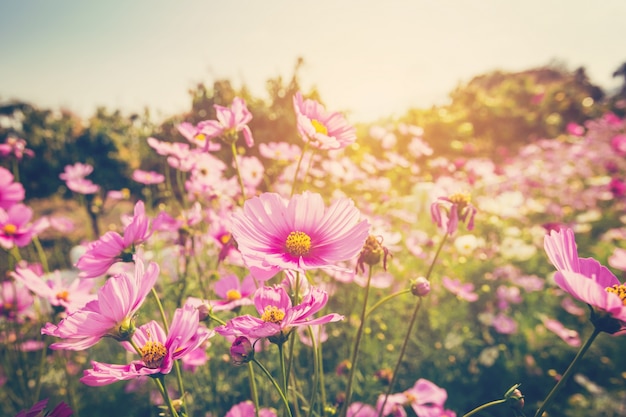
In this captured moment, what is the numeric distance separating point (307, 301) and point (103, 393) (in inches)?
63.0

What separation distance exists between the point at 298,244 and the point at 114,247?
0.31m

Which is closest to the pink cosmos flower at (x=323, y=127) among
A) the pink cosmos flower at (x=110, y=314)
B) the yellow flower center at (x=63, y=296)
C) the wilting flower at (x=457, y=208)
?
the wilting flower at (x=457, y=208)

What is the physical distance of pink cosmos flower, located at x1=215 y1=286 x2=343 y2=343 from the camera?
40 centimetres

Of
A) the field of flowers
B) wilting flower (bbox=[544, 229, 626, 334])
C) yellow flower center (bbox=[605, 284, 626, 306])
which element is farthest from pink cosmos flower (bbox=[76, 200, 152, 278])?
yellow flower center (bbox=[605, 284, 626, 306])

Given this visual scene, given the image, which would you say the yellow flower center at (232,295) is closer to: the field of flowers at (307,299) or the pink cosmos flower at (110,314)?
the field of flowers at (307,299)

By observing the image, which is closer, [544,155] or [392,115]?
[544,155]

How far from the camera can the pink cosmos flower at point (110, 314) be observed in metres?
0.44

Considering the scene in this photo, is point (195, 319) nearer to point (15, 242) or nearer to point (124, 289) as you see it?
point (124, 289)

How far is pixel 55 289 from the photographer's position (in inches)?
36.7

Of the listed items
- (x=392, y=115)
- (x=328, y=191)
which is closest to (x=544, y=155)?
(x=392, y=115)

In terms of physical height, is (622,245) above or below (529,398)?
above

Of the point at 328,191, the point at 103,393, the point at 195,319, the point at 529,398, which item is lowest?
the point at 529,398

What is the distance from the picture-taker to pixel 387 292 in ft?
5.94

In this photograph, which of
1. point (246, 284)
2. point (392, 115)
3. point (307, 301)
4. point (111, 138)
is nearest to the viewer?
point (307, 301)
